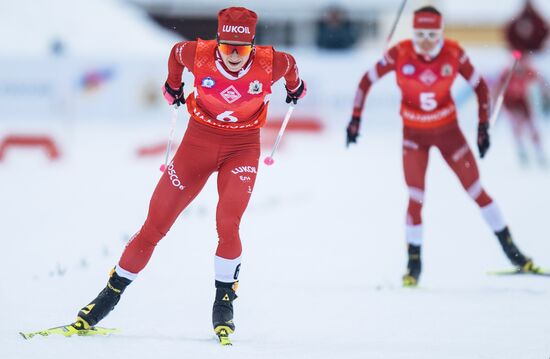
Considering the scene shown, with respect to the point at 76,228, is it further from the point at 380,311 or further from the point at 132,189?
the point at 380,311

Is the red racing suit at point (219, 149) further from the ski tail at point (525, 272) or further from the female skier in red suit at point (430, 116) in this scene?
the ski tail at point (525, 272)

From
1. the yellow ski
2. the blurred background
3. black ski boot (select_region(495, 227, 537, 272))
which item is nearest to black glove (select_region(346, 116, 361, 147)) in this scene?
black ski boot (select_region(495, 227, 537, 272))

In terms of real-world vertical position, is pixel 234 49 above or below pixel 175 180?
above

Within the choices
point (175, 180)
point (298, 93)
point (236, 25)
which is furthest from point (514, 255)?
point (236, 25)

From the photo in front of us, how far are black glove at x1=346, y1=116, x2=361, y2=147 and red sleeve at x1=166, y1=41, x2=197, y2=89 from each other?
214 centimetres

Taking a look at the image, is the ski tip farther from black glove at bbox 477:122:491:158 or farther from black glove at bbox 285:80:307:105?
black glove at bbox 477:122:491:158

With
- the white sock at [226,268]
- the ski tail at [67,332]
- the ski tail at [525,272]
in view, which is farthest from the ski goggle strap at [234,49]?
the ski tail at [525,272]

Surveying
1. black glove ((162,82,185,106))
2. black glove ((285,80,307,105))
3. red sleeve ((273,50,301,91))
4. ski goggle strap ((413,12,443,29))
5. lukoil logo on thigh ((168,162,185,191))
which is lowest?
lukoil logo on thigh ((168,162,185,191))

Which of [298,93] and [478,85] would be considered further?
[478,85]

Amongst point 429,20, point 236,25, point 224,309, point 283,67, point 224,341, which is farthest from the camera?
point 429,20

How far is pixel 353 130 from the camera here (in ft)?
26.6

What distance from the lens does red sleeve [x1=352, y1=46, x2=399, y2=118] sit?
8.09 meters

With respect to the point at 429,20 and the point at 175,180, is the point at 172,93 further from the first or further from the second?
the point at 429,20

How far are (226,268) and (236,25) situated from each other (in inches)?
59.8
